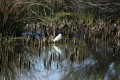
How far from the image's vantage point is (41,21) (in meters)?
8.05

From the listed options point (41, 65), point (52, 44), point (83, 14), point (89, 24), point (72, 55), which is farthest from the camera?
point (83, 14)

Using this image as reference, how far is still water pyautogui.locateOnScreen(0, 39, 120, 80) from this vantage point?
5.04 meters

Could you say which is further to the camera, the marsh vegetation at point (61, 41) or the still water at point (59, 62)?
the marsh vegetation at point (61, 41)

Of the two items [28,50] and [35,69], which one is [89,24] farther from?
[35,69]

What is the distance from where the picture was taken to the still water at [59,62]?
5.04 metres

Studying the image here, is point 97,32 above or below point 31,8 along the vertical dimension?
below

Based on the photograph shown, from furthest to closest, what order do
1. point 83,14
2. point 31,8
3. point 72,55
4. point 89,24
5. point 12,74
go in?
1. point 83,14
2. point 89,24
3. point 31,8
4. point 72,55
5. point 12,74

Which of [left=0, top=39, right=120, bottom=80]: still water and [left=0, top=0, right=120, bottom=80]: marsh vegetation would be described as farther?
[left=0, top=0, right=120, bottom=80]: marsh vegetation

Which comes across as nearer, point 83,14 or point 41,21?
point 41,21

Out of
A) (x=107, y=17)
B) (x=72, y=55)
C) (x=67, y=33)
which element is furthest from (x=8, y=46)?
(x=107, y=17)

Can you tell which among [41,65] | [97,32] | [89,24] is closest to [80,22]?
[89,24]

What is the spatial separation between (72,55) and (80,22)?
3214 millimetres

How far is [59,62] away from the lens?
221 inches

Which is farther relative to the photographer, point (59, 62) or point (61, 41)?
point (61, 41)
